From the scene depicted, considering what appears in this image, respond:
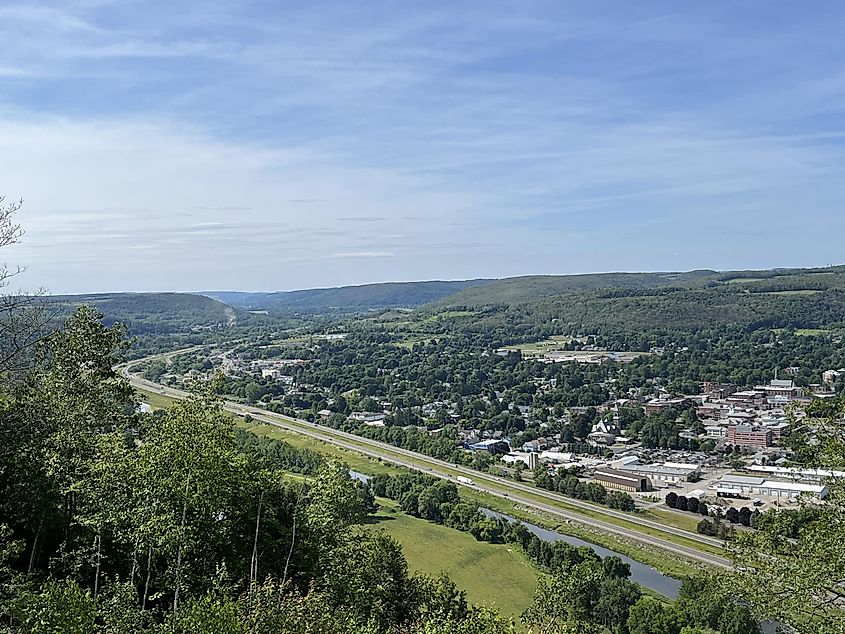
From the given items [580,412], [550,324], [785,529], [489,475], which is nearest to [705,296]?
[550,324]

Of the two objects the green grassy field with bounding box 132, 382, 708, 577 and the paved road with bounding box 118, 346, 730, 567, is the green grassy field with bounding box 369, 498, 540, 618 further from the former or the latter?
the paved road with bounding box 118, 346, 730, 567

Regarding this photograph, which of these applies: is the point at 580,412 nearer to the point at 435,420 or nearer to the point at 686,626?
the point at 435,420

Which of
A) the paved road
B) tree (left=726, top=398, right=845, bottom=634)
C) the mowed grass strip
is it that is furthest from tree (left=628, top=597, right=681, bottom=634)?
tree (left=726, top=398, right=845, bottom=634)

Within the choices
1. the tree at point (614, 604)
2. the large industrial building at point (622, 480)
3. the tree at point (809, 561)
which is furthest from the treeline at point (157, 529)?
the large industrial building at point (622, 480)

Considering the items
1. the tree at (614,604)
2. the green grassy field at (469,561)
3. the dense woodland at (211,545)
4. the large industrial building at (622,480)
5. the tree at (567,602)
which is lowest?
the large industrial building at (622,480)

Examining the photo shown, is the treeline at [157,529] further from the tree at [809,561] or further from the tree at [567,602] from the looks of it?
the tree at [809,561]
